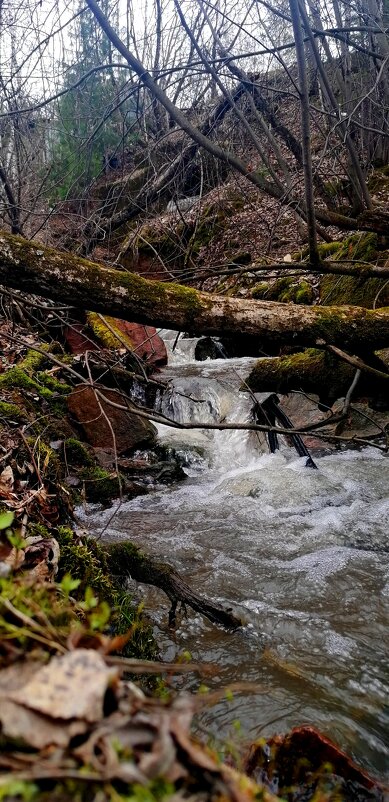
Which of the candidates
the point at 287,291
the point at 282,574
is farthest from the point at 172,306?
the point at 287,291

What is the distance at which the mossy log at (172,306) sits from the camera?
266 cm

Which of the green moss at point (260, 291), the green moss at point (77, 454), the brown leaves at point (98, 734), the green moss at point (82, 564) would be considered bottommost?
the green moss at point (77, 454)

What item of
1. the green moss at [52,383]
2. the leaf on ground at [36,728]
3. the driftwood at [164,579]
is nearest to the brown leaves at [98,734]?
the leaf on ground at [36,728]

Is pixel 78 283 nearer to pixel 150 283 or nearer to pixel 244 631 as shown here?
pixel 150 283

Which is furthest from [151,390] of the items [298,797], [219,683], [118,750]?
[118,750]

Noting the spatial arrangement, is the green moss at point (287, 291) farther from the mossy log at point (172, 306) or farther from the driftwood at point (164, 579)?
the driftwood at point (164, 579)

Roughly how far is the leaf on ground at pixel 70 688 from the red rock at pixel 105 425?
5830mm

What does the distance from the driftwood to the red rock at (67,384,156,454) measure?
11.9ft

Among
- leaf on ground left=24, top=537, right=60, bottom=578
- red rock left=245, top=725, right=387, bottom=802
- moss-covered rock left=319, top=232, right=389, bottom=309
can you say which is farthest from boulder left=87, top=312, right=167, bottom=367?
red rock left=245, top=725, right=387, bottom=802

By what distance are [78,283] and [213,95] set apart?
382 centimetres

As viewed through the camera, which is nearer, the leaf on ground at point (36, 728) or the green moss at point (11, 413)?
the leaf on ground at point (36, 728)

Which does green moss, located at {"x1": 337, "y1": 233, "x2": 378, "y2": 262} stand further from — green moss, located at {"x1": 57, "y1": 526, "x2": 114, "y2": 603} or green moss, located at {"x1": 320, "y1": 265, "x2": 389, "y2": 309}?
green moss, located at {"x1": 57, "y1": 526, "x2": 114, "y2": 603}

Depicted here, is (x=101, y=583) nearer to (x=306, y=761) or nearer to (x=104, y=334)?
(x=306, y=761)

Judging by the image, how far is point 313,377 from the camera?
275 inches
